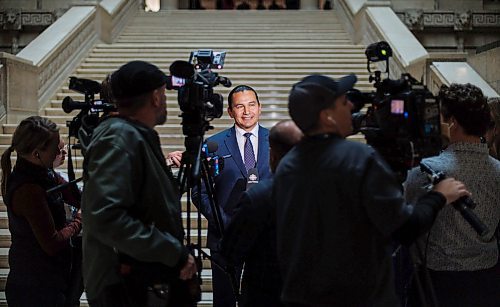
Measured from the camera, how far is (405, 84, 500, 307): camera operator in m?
2.94

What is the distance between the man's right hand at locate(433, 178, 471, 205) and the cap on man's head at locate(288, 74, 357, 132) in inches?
20.9

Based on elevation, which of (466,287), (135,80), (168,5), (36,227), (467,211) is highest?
Answer: (168,5)

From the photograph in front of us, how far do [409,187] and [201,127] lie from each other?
1000mm

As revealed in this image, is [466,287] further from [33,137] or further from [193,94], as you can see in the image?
[33,137]

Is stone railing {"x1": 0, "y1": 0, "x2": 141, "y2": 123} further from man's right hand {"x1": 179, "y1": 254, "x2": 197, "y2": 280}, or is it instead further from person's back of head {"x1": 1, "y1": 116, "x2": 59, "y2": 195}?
man's right hand {"x1": 179, "y1": 254, "x2": 197, "y2": 280}

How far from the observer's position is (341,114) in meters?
2.36

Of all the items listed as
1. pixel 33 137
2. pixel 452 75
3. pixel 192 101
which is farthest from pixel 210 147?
pixel 452 75

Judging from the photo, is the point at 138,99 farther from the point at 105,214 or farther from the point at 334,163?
the point at 334,163

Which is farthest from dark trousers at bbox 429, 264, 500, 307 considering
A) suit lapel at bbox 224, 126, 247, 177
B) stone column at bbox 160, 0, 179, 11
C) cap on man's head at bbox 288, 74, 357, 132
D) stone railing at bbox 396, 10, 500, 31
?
stone column at bbox 160, 0, 179, 11

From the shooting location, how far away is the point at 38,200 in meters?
3.35

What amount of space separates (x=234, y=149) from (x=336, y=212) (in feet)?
6.35

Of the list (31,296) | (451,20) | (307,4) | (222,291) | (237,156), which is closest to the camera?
(31,296)

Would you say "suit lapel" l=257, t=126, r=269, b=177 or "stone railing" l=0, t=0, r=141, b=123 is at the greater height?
"stone railing" l=0, t=0, r=141, b=123

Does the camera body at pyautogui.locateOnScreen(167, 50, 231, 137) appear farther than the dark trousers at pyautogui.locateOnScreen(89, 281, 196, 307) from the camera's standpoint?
Yes
